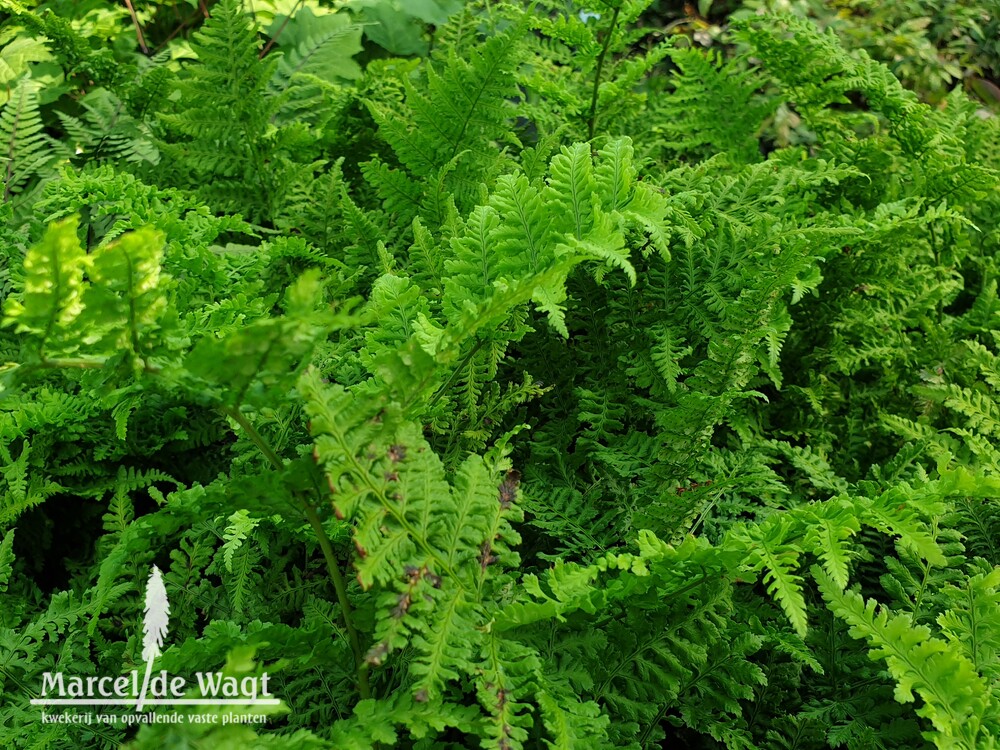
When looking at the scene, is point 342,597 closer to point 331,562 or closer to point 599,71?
point 331,562

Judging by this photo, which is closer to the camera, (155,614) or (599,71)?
(155,614)

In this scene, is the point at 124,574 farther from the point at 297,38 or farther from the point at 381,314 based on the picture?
the point at 297,38

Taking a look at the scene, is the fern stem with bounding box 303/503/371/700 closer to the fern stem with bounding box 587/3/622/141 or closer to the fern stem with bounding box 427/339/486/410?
the fern stem with bounding box 427/339/486/410

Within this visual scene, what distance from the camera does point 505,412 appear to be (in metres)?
1.42

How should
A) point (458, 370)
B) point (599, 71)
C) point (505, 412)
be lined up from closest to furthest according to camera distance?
point (458, 370) < point (505, 412) < point (599, 71)

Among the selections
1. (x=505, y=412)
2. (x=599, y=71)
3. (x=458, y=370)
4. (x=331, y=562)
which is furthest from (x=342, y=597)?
(x=599, y=71)

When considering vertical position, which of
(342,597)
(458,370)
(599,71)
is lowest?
(342,597)

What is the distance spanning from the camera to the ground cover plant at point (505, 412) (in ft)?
3.16

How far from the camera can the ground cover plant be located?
96 centimetres

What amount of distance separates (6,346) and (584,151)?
1.19 meters

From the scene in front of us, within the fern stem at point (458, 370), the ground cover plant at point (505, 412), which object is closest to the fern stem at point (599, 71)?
the ground cover plant at point (505, 412)

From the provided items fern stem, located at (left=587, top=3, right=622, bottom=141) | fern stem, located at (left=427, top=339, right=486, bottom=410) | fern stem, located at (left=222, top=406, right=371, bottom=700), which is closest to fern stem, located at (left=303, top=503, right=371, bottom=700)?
fern stem, located at (left=222, top=406, right=371, bottom=700)

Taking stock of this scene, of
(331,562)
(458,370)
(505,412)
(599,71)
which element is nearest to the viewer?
(331,562)

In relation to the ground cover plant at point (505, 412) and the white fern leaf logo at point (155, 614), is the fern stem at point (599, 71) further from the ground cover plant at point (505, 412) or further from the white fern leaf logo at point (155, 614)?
the white fern leaf logo at point (155, 614)
